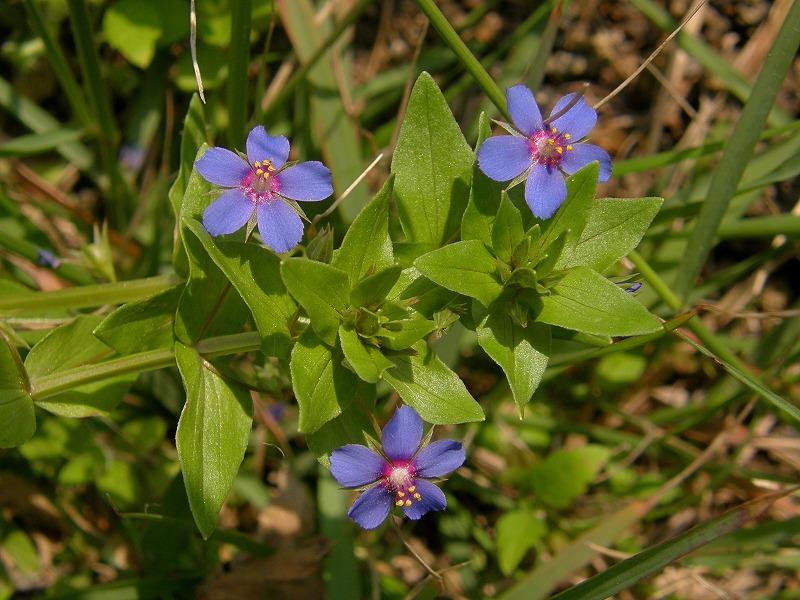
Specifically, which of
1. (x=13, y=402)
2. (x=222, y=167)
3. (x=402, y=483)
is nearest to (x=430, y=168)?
(x=222, y=167)

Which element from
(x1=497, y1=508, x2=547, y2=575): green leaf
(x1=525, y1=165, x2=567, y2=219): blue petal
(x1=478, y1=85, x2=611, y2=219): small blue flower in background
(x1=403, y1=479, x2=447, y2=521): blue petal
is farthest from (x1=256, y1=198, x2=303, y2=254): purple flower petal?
(x1=497, y1=508, x2=547, y2=575): green leaf

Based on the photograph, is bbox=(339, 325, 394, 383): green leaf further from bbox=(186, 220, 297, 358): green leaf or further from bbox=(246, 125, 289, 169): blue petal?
bbox=(246, 125, 289, 169): blue petal

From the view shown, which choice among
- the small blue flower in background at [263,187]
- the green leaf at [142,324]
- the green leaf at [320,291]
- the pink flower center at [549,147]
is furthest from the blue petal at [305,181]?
the pink flower center at [549,147]

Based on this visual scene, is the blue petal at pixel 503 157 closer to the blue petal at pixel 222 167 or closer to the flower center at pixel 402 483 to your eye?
the blue petal at pixel 222 167

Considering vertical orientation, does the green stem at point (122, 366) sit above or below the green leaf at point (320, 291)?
below

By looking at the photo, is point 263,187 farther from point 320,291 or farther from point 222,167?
point 320,291
